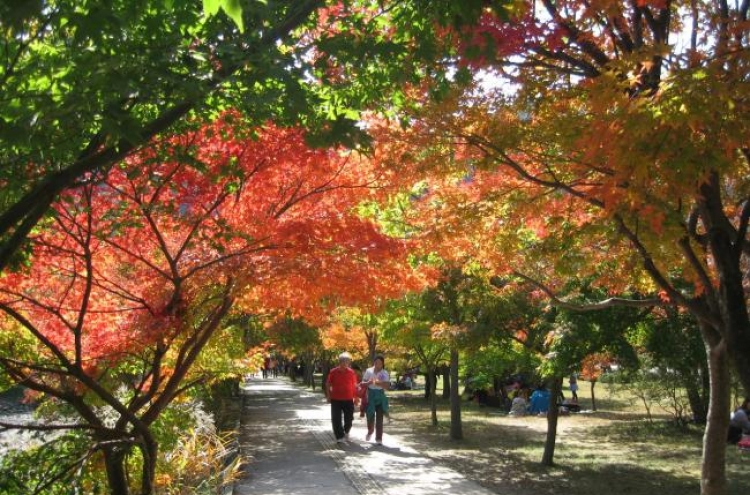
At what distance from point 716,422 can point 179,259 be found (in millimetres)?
5754

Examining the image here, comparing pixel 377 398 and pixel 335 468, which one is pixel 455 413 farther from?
pixel 335 468

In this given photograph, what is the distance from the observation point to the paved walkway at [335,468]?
26.7 ft

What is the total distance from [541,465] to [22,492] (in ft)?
27.1

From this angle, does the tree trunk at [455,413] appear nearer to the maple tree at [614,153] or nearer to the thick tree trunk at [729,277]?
the maple tree at [614,153]

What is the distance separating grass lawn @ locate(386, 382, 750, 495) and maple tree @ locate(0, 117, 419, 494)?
4.36 m

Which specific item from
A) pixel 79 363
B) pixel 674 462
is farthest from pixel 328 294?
pixel 674 462

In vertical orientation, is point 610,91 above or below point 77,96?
above

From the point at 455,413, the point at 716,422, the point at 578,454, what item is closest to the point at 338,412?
the point at 455,413

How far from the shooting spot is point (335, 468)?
30.8ft

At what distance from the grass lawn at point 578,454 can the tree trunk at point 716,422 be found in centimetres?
276

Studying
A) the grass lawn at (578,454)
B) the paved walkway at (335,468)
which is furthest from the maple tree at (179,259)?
the grass lawn at (578,454)

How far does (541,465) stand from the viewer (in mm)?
10945

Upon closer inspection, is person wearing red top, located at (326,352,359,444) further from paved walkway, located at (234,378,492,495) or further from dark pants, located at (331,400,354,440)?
paved walkway, located at (234,378,492,495)

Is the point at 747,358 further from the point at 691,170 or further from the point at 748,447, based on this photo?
the point at 748,447
